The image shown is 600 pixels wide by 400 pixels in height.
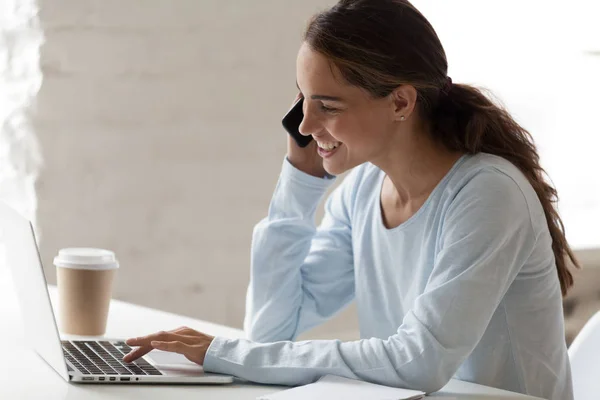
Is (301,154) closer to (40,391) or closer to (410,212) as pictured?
(410,212)

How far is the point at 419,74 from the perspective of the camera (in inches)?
51.8

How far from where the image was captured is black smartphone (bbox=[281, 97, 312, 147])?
151 cm

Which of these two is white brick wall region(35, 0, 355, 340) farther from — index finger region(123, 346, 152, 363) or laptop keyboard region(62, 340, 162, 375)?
index finger region(123, 346, 152, 363)

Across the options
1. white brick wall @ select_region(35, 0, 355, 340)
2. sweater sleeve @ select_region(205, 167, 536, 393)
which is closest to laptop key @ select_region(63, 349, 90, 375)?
sweater sleeve @ select_region(205, 167, 536, 393)

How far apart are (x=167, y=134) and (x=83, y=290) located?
39.9 inches

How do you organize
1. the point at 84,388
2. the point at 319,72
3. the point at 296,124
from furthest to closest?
the point at 296,124, the point at 319,72, the point at 84,388

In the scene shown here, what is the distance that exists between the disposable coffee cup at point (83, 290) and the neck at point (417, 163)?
44 centimetres

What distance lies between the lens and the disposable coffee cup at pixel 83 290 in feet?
4.43

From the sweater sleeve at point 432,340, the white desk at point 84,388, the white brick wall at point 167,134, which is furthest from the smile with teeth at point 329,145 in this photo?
the white brick wall at point 167,134

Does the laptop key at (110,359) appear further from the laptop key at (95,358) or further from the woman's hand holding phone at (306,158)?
the woman's hand holding phone at (306,158)

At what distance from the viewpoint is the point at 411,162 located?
4.59ft

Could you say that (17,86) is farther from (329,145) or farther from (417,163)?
(417,163)

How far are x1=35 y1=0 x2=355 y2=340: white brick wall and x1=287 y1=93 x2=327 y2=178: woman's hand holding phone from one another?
0.83 metres

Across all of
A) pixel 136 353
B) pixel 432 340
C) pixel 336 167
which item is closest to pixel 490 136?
pixel 336 167
